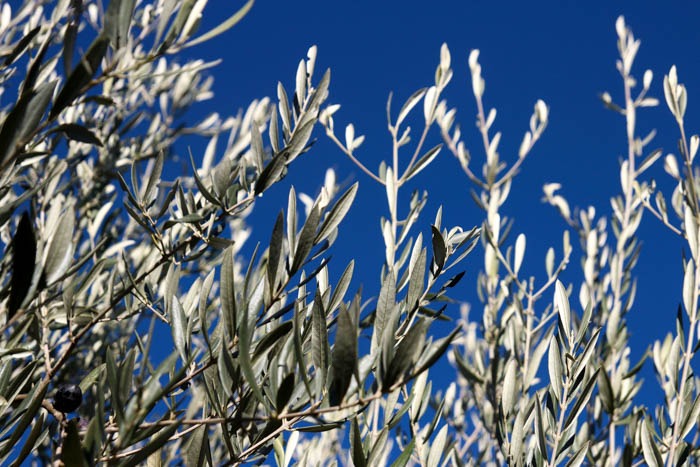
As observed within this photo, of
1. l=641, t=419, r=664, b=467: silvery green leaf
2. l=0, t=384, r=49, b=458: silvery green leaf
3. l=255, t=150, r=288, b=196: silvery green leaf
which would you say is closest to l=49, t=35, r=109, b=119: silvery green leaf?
l=0, t=384, r=49, b=458: silvery green leaf

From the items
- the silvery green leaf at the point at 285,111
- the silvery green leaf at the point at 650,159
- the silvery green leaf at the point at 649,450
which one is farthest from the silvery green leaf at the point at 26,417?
the silvery green leaf at the point at 650,159

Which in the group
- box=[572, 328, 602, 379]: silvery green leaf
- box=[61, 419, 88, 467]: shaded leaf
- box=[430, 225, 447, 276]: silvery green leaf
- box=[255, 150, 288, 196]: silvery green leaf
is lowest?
box=[61, 419, 88, 467]: shaded leaf

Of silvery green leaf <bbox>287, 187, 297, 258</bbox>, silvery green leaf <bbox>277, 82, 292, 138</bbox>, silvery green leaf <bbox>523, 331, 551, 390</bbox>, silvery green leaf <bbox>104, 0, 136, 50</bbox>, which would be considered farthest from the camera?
A: silvery green leaf <bbox>523, 331, 551, 390</bbox>

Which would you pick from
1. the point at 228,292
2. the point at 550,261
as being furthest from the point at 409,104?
the point at 228,292

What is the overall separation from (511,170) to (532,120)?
0.51 metres

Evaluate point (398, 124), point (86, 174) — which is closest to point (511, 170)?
point (398, 124)

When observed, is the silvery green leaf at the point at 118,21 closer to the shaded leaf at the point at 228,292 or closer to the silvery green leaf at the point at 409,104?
the shaded leaf at the point at 228,292

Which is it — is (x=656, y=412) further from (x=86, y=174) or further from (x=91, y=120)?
(x=91, y=120)

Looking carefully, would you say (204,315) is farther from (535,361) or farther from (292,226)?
(535,361)

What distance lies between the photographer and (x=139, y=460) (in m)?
0.95

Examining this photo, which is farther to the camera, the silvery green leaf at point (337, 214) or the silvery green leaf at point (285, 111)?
the silvery green leaf at point (285, 111)

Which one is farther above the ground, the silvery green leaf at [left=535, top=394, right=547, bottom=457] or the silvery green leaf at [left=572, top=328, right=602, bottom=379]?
the silvery green leaf at [left=572, top=328, right=602, bottom=379]

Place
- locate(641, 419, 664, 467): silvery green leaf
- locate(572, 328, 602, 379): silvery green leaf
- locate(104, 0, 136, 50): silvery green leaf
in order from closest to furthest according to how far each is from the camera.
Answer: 1. locate(104, 0, 136, 50): silvery green leaf
2. locate(572, 328, 602, 379): silvery green leaf
3. locate(641, 419, 664, 467): silvery green leaf

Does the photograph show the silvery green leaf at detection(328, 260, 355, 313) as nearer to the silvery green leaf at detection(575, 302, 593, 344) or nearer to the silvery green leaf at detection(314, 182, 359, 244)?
the silvery green leaf at detection(314, 182, 359, 244)
